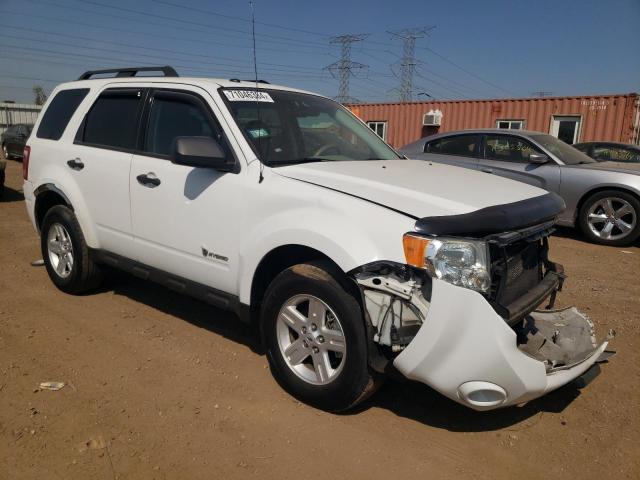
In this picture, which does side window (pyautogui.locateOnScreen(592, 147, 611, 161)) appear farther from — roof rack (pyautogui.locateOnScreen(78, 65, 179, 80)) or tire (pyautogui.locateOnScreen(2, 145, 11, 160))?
tire (pyautogui.locateOnScreen(2, 145, 11, 160))

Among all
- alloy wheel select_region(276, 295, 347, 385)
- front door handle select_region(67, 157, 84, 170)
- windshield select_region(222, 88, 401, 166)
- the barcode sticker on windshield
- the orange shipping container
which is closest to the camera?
alloy wheel select_region(276, 295, 347, 385)

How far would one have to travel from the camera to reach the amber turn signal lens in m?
2.44

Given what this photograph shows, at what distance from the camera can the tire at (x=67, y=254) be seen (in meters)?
4.53

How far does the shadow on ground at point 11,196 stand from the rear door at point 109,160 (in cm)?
748

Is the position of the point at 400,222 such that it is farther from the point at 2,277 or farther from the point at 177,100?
the point at 2,277

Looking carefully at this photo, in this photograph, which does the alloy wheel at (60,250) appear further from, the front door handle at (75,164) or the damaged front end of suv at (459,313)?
the damaged front end of suv at (459,313)

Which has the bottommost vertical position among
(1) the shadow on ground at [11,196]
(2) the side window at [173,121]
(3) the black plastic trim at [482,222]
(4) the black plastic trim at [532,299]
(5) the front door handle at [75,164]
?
(1) the shadow on ground at [11,196]

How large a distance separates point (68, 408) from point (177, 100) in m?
2.22

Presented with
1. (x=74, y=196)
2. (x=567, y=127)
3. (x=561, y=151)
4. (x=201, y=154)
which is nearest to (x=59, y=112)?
(x=74, y=196)

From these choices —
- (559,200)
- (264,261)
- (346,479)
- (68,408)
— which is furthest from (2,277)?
(559,200)

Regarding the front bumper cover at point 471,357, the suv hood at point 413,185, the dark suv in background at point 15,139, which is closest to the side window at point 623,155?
the suv hood at point 413,185

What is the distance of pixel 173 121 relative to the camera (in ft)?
12.5

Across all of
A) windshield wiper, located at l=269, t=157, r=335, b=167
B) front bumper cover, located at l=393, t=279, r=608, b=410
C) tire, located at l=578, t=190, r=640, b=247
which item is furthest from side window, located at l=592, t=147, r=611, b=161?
front bumper cover, located at l=393, t=279, r=608, b=410

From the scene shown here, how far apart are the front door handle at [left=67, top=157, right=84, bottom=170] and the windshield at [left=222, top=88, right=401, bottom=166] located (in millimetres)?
1634
